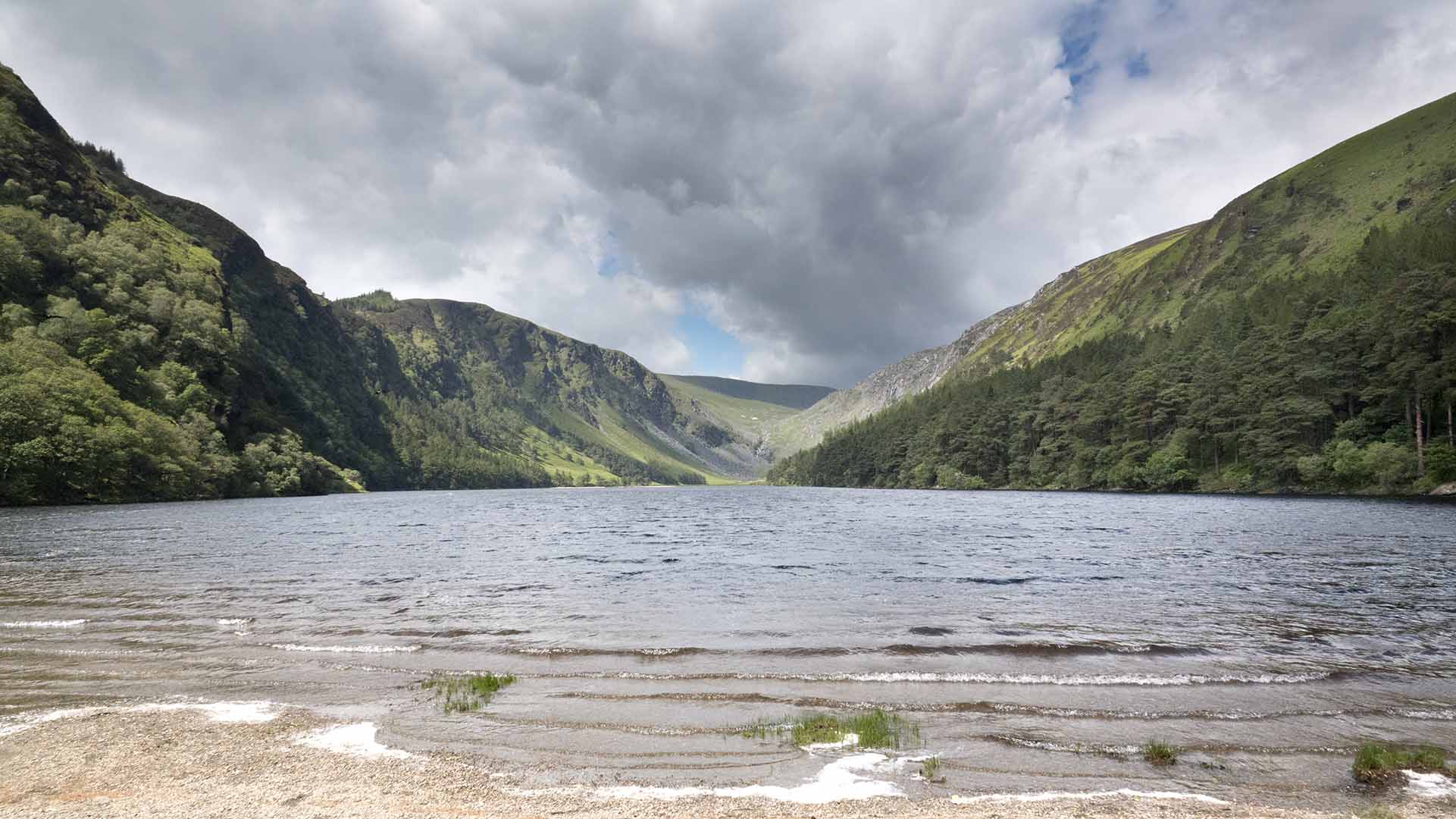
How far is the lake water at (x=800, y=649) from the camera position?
36.8 feet

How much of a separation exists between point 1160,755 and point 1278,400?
406ft

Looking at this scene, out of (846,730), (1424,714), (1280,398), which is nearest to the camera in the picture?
(846,730)

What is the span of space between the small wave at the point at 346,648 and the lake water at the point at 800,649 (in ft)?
0.53

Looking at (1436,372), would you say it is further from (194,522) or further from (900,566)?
(194,522)

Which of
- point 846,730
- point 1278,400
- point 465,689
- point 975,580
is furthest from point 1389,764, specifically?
point 1278,400

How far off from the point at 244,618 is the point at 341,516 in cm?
7104

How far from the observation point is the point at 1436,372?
84.7 meters

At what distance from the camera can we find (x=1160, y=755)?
35.2 ft

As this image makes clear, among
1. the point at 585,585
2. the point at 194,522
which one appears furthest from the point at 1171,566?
the point at 194,522

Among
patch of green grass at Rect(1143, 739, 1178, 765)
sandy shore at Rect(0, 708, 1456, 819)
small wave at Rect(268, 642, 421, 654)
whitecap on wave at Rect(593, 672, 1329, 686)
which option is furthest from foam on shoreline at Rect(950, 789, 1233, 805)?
small wave at Rect(268, 642, 421, 654)

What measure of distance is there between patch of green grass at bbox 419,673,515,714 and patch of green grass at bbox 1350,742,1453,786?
14.3 meters

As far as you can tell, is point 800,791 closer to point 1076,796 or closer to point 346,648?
point 1076,796

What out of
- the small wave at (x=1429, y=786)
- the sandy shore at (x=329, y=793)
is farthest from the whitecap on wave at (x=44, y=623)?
the small wave at (x=1429, y=786)

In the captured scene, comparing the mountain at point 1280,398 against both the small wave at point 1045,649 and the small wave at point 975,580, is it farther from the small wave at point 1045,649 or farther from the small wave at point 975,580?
the small wave at point 1045,649
